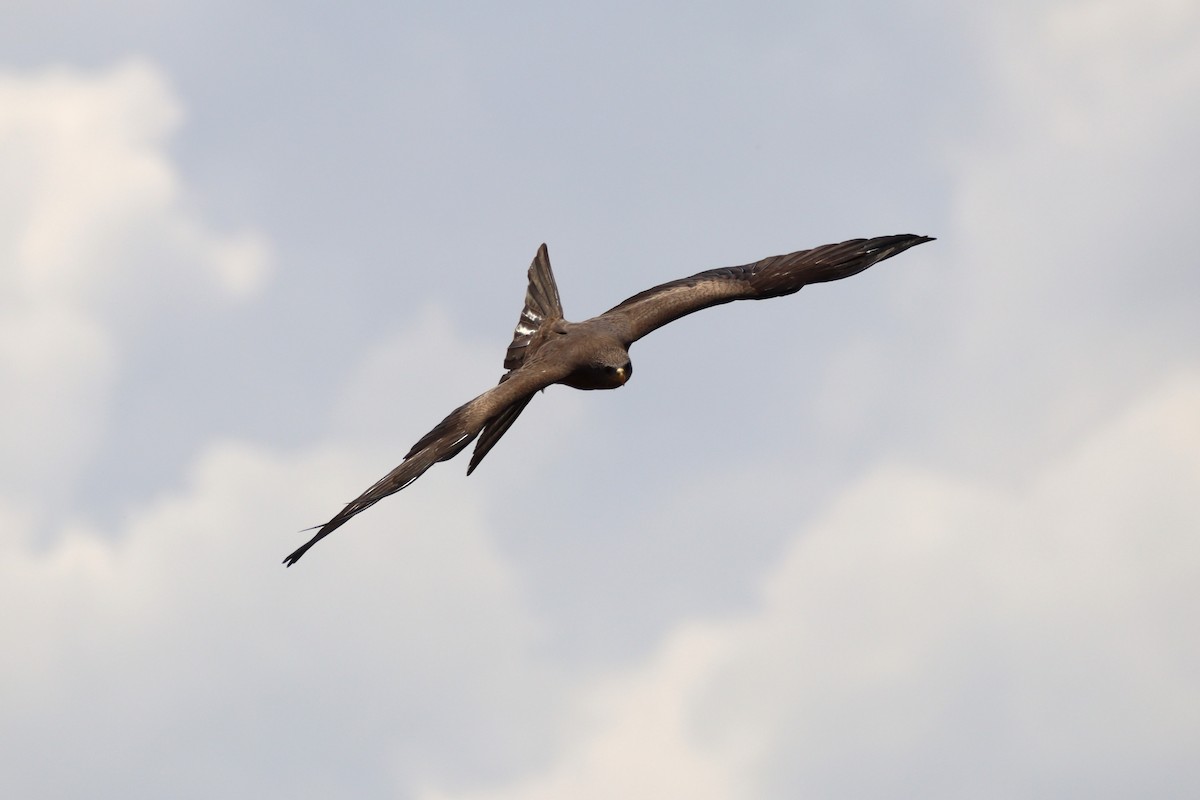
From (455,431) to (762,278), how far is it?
17.9ft

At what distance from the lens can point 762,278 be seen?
66.7ft

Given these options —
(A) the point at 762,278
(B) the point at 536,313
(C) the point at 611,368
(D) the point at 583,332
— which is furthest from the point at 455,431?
(A) the point at 762,278

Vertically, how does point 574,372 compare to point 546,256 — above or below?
below

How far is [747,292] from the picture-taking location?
2017 cm

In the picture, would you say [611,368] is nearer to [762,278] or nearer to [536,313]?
[536,313]

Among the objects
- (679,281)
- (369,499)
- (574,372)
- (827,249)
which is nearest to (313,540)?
(369,499)

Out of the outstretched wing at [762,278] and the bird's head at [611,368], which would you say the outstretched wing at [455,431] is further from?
the outstretched wing at [762,278]

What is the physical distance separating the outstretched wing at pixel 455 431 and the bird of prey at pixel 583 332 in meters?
0.01

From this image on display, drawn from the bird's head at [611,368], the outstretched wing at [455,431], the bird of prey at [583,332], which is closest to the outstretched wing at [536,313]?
the bird of prey at [583,332]

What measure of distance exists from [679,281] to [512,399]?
3916 mm

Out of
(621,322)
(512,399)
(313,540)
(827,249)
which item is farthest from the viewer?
(827,249)

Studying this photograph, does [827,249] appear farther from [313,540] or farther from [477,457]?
[313,540]

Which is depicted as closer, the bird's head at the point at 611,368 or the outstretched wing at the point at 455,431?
the outstretched wing at the point at 455,431

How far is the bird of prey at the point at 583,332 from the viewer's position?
1672 cm
